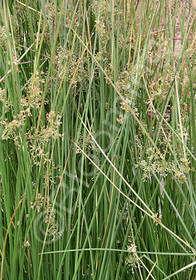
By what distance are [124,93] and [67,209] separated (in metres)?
0.44

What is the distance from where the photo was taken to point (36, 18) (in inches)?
49.1

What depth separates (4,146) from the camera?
1.06m

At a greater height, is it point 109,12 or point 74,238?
point 109,12

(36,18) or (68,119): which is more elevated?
(36,18)

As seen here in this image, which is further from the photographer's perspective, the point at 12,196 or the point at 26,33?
the point at 26,33

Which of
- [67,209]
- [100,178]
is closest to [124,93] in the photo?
[100,178]

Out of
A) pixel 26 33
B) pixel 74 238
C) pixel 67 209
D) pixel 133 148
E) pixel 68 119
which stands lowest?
pixel 74 238

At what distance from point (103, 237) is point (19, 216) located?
279 millimetres

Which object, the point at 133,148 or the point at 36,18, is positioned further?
the point at 36,18

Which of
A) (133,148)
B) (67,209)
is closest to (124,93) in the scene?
(133,148)

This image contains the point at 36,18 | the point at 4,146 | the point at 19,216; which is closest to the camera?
the point at 19,216

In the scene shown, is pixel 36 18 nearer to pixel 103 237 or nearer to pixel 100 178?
pixel 100 178

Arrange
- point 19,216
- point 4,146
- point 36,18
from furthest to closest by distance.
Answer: point 36,18 → point 4,146 → point 19,216

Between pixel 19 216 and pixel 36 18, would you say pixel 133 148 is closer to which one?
pixel 19 216
